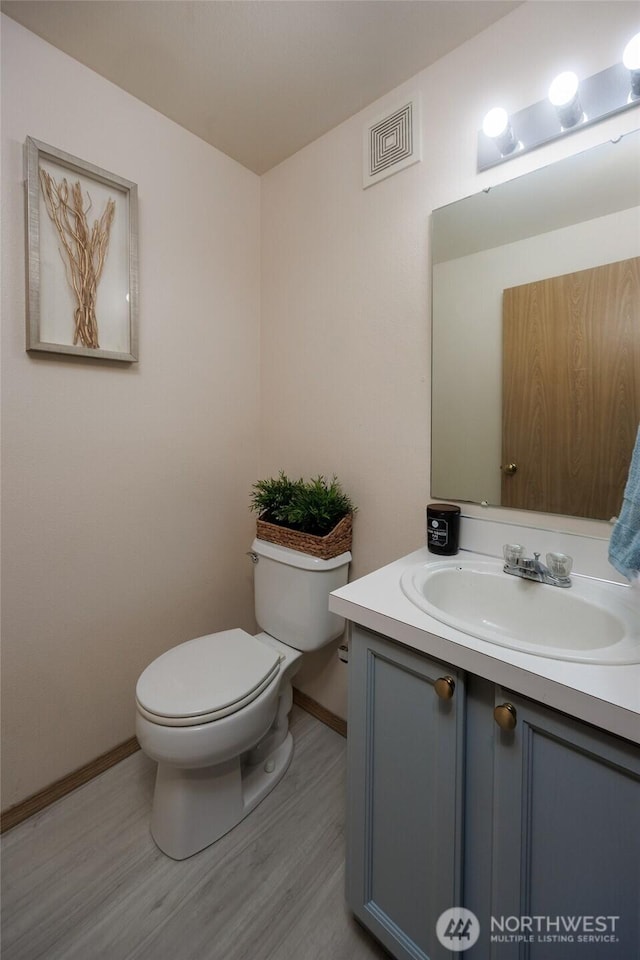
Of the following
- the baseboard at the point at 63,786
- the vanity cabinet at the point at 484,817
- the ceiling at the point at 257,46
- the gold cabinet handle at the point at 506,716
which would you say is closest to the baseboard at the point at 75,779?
the baseboard at the point at 63,786

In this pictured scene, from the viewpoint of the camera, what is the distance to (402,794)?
2.75ft

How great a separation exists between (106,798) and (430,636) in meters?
1.34

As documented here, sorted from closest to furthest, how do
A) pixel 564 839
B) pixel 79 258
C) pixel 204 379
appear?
pixel 564 839 < pixel 79 258 < pixel 204 379

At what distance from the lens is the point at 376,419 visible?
56.7 inches

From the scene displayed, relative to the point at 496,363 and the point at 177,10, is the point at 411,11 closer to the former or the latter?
the point at 177,10

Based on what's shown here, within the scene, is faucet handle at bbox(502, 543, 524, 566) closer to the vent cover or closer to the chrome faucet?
the chrome faucet

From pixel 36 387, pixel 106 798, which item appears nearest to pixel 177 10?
pixel 36 387

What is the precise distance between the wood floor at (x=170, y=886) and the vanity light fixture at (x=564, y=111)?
207 cm

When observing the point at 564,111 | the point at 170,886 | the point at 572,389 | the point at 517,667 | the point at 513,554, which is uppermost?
the point at 564,111

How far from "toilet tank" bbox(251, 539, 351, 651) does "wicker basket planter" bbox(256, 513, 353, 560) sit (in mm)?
19

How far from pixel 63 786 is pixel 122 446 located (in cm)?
116

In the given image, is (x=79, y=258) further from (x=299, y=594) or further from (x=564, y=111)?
(x=564, y=111)

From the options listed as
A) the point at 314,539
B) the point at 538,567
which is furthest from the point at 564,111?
the point at 314,539

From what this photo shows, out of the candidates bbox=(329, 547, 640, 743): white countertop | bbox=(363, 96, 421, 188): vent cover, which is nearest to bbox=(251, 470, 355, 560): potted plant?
bbox=(329, 547, 640, 743): white countertop
